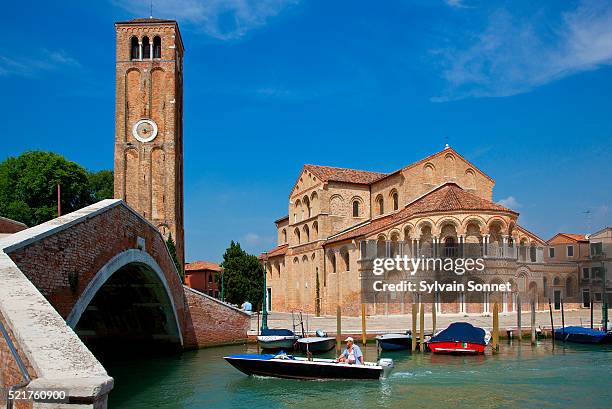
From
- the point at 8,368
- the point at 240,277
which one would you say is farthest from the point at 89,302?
the point at 240,277

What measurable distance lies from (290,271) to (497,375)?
27963mm

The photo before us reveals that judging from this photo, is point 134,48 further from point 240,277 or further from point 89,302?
point 89,302

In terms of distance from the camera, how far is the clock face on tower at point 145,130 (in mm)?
37188

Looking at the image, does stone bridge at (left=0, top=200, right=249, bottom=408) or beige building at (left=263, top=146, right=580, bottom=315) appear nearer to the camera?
stone bridge at (left=0, top=200, right=249, bottom=408)

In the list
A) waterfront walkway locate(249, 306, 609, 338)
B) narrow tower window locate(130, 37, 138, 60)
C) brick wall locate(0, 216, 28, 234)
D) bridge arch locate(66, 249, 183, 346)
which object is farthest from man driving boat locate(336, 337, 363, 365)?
narrow tower window locate(130, 37, 138, 60)

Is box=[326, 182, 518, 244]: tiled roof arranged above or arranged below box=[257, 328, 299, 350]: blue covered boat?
above

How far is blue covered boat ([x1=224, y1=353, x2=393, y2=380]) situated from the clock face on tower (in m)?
23.0

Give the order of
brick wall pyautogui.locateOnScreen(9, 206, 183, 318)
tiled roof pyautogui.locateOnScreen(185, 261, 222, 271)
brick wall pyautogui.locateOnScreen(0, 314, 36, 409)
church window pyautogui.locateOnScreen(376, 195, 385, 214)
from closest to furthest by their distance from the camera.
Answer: brick wall pyautogui.locateOnScreen(0, 314, 36, 409) < brick wall pyautogui.locateOnScreen(9, 206, 183, 318) < church window pyautogui.locateOnScreen(376, 195, 385, 214) < tiled roof pyautogui.locateOnScreen(185, 261, 222, 271)

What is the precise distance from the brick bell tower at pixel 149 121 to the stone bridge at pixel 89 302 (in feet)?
48.7

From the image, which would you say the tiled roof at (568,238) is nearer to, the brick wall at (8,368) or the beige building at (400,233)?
the beige building at (400,233)

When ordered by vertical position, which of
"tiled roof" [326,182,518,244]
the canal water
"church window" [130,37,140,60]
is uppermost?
"church window" [130,37,140,60]

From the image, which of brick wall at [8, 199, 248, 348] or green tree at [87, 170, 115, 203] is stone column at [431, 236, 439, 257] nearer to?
brick wall at [8, 199, 248, 348]

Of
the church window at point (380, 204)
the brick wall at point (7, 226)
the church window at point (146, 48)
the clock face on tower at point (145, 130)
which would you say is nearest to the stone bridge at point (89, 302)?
the brick wall at point (7, 226)

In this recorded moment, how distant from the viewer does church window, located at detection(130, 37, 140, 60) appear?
38.0 metres
